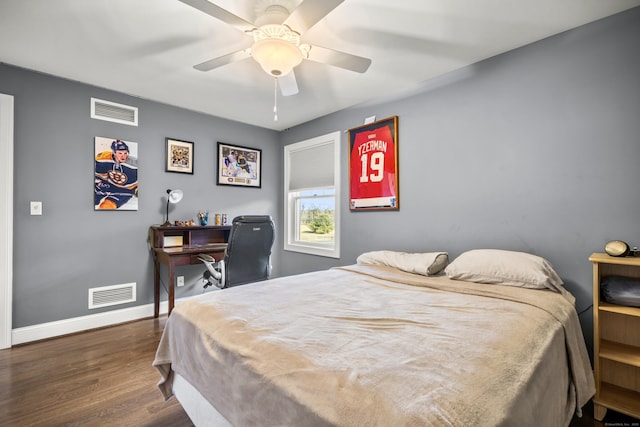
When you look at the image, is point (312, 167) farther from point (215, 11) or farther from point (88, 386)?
point (88, 386)

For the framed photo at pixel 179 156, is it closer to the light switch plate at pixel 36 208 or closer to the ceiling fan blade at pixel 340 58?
the light switch plate at pixel 36 208

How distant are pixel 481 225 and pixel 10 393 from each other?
359 centimetres

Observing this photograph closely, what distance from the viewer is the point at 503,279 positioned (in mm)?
1931

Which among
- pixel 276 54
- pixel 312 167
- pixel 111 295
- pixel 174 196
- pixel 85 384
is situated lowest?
pixel 85 384

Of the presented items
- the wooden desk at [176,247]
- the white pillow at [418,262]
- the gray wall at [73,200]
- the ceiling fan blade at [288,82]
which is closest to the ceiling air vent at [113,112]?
the gray wall at [73,200]

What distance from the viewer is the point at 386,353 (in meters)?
1.04

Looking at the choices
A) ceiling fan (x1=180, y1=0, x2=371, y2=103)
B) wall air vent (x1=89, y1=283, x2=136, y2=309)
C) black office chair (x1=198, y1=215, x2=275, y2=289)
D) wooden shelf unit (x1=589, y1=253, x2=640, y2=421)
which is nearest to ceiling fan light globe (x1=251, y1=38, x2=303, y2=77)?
ceiling fan (x1=180, y1=0, x2=371, y2=103)

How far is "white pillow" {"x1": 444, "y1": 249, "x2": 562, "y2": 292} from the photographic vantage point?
1.82 metres

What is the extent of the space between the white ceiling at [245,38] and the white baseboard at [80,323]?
2.36m

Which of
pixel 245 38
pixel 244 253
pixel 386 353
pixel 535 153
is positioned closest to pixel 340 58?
pixel 245 38

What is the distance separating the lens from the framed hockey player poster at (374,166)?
10.0 ft

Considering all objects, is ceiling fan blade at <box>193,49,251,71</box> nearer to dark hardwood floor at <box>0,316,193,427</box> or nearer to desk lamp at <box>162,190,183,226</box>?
desk lamp at <box>162,190,183,226</box>

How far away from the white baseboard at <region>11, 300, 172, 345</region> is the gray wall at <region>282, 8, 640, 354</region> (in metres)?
2.93

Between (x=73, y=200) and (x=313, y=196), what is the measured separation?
2.66 metres
